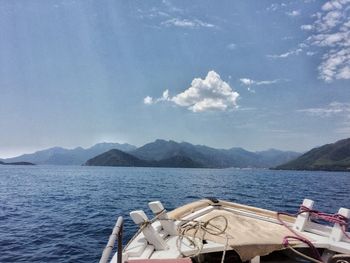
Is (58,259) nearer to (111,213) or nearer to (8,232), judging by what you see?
(8,232)

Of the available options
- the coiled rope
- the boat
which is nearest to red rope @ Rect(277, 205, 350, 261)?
the boat

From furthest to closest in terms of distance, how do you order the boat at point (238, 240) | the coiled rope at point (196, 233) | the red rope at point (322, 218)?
the red rope at point (322, 218), the coiled rope at point (196, 233), the boat at point (238, 240)

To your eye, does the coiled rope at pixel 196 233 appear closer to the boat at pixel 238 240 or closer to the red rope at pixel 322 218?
the boat at pixel 238 240

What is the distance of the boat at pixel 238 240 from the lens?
262 inches

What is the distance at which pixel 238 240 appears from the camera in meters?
7.10

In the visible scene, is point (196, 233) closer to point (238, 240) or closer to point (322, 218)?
point (238, 240)

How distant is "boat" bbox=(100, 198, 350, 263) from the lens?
21.8 feet

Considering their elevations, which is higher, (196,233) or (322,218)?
(322,218)

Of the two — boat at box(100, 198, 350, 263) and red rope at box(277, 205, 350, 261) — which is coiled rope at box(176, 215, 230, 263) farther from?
red rope at box(277, 205, 350, 261)

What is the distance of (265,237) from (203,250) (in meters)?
1.75

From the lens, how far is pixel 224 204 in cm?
1156

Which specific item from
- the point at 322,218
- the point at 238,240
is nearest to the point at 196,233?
the point at 238,240

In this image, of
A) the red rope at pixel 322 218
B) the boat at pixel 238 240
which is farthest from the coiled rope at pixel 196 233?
the red rope at pixel 322 218

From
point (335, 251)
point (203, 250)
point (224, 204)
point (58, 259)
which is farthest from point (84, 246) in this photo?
point (335, 251)
